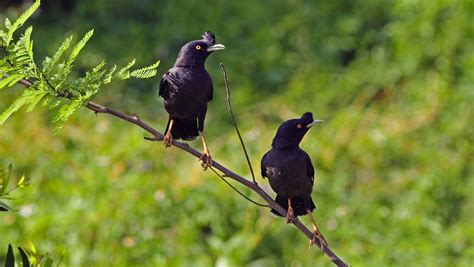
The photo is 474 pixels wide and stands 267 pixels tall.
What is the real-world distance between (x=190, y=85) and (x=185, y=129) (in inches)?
9.9

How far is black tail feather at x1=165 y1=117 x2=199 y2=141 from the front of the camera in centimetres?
289

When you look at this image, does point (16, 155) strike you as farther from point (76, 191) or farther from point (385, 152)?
point (385, 152)

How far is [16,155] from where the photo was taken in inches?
297

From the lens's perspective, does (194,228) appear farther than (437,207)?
No

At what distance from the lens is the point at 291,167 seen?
3.09m

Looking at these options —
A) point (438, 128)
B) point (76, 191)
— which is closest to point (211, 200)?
point (76, 191)

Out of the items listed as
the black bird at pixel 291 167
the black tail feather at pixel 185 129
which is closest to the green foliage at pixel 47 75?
the black tail feather at pixel 185 129

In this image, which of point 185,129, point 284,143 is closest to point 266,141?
point 284,143

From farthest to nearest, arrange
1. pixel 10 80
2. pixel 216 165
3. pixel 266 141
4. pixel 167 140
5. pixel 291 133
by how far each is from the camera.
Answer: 1. pixel 266 141
2. pixel 291 133
3. pixel 167 140
4. pixel 216 165
5. pixel 10 80

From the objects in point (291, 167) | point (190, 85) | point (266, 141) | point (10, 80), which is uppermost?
point (266, 141)

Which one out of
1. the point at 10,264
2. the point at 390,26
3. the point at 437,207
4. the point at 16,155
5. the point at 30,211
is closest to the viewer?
the point at 10,264

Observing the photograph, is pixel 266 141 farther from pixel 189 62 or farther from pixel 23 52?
pixel 23 52

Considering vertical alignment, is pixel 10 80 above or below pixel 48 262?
above

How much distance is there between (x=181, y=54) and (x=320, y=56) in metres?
6.44
